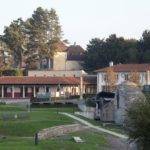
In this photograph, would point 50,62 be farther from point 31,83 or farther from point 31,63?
point 31,83

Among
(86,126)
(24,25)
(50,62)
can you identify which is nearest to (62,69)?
(50,62)

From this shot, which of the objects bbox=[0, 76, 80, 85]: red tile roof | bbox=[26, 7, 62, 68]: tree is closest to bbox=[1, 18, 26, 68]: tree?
bbox=[26, 7, 62, 68]: tree

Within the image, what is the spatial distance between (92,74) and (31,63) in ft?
45.6

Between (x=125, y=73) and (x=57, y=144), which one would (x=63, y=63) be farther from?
(x=57, y=144)

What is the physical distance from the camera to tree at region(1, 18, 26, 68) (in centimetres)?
14425

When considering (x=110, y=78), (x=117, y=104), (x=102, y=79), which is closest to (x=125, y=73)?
(x=102, y=79)

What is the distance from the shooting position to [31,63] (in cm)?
14588

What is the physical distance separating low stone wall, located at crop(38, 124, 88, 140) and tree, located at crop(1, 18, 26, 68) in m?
85.9

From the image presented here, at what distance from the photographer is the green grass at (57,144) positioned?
42.0 meters

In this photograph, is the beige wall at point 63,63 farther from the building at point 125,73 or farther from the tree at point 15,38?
the building at point 125,73

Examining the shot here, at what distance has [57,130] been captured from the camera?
5381cm

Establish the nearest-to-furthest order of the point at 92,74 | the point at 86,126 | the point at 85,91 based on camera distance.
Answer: the point at 86,126
the point at 85,91
the point at 92,74

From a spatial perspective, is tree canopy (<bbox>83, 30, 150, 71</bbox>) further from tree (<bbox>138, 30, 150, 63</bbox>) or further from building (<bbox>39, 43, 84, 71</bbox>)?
building (<bbox>39, 43, 84, 71</bbox>)

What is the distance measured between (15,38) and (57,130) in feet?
302
